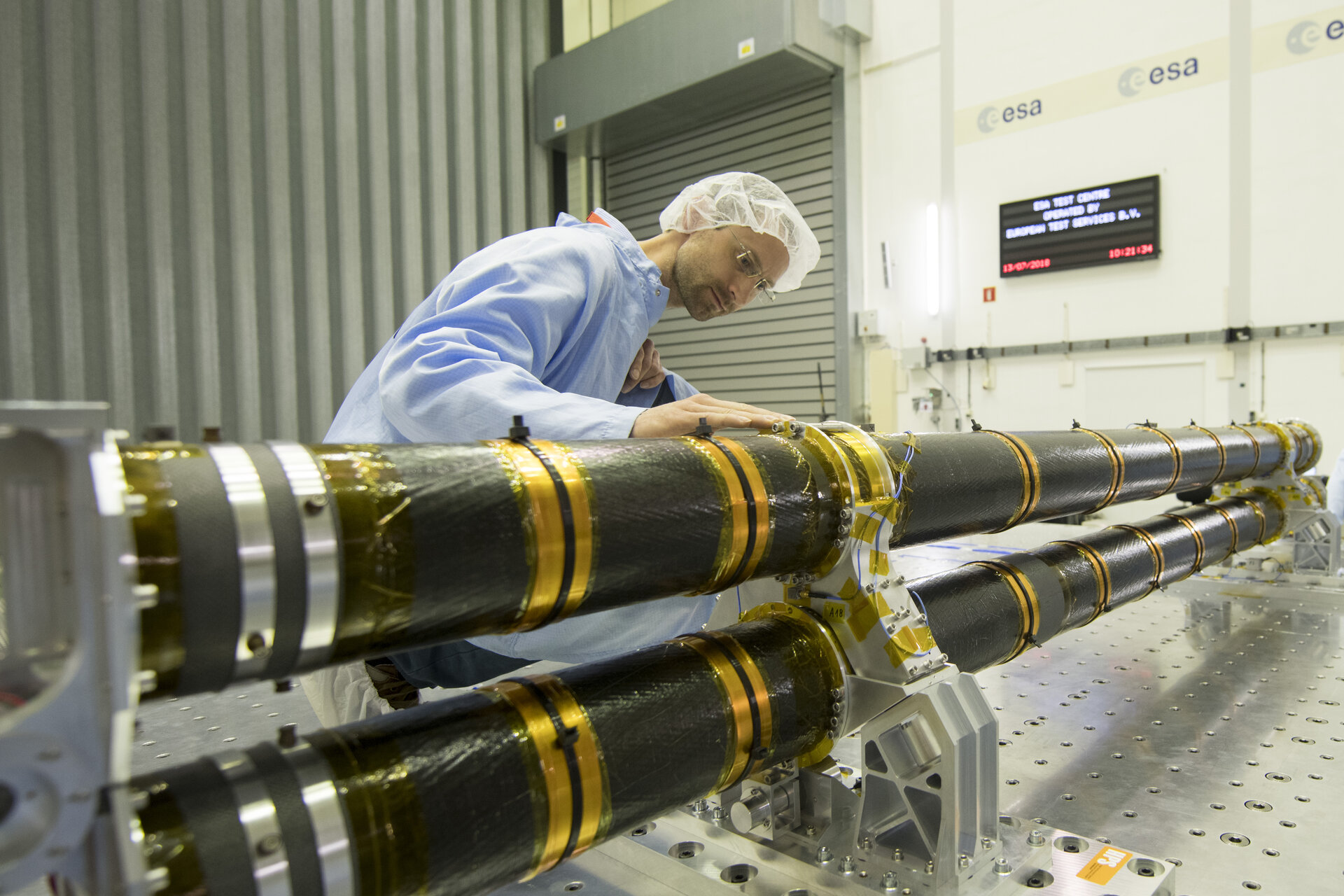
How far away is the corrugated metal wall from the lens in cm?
367

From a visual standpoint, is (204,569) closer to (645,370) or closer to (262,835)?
(262,835)

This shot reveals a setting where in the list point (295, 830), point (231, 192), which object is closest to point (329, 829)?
point (295, 830)

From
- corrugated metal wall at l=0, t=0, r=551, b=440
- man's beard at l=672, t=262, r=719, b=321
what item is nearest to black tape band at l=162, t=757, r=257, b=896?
man's beard at l=672, t=262, r=719, b=321

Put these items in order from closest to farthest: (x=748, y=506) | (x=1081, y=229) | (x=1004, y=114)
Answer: (x=748, y=506) → (x=1081, y=229) → (x=1004, y=114)

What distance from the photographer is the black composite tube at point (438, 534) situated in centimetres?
46

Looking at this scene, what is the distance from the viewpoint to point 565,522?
23.6 inches

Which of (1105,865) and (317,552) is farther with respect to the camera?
(1105,865)

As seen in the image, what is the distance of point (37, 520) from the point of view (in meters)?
0.41

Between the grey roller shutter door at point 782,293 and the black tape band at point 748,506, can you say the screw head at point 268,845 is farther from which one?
the grey roller shutter door at point 782,293

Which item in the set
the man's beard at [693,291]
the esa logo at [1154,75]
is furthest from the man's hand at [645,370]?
the esa logo at [1154,75]

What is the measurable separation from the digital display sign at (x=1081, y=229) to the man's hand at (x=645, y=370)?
3.62 meters

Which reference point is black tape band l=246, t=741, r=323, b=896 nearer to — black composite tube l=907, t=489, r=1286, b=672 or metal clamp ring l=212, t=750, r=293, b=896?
metal clamp ring l=212, t=750, r=293, b=896

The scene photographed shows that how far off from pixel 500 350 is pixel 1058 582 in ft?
3.01

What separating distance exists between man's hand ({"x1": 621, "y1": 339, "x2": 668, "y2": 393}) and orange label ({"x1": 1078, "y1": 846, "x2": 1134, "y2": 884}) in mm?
1130
